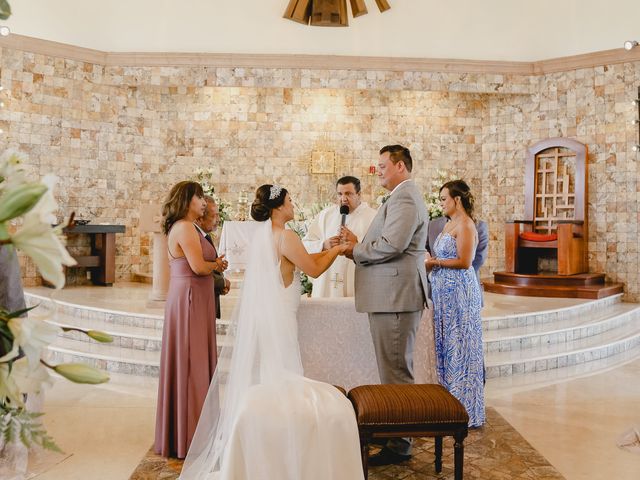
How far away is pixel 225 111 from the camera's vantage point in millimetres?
11648

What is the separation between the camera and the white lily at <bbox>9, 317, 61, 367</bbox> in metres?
0.84

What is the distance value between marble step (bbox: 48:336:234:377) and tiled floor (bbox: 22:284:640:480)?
0.16 metres

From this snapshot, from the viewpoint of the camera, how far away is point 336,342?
15.1 ft

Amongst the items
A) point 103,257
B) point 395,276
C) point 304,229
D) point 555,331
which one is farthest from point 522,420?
point 103,257

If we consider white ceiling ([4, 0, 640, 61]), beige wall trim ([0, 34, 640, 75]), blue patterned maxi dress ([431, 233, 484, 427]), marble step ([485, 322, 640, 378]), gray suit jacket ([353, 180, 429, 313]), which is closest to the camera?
gray suit jacket ([353, 180, 429, 313])

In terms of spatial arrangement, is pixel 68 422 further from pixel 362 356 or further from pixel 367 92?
pixel 367 92

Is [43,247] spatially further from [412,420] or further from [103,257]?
[103,257]

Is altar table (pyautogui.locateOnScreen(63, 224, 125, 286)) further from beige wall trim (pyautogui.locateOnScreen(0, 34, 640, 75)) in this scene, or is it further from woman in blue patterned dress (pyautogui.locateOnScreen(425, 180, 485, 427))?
woman in blue patterned dress (pyautogui.locateOnScreen(425, 180, 485, 427))

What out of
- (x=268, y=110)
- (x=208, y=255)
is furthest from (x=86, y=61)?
(x=208, y=255)

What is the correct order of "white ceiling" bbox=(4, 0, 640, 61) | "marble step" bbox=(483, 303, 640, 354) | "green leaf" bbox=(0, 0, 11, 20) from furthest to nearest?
1. "white ceiling" bbox=(4, 0, 640, 61)
2. "marble step" bbox=(483, 303, 640, 354)
3. "green leaf" bbox=(0, 0, 11, 20)

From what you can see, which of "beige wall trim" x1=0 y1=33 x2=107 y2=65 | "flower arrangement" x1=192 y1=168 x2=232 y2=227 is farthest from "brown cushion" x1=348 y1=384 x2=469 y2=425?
"beige wall trim" x1=0 y1=33 x2=107 y2=65

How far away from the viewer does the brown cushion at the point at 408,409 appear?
3.15m

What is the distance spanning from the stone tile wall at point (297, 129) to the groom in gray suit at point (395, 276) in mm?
7764

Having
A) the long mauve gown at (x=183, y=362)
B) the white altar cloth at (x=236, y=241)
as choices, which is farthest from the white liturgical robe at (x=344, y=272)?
the white altar cloth at (x=236, y=241)
